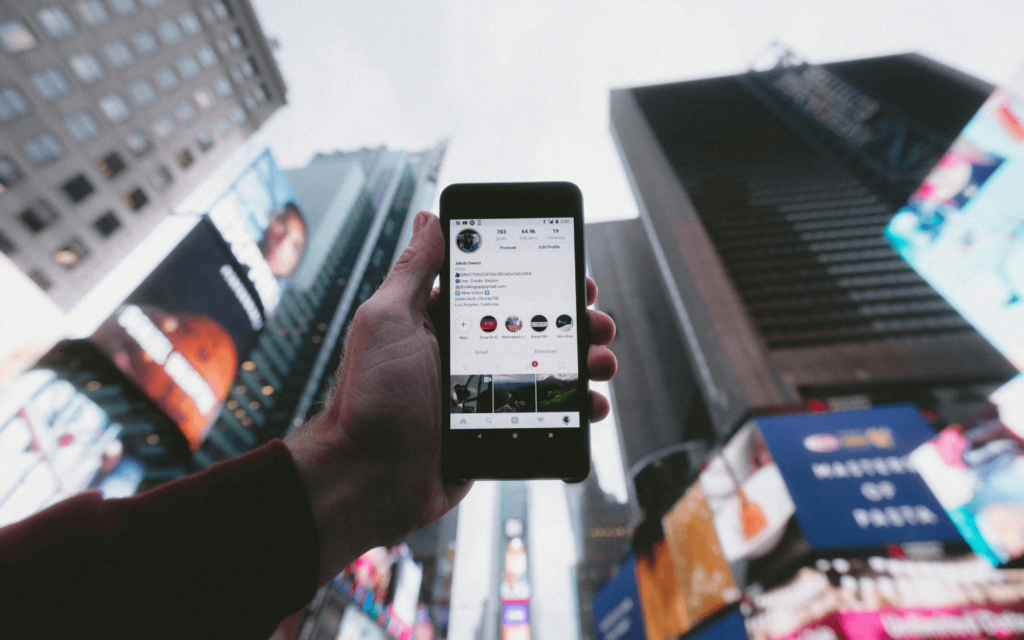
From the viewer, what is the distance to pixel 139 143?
27.6m

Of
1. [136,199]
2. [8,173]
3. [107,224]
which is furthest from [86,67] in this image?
[107,224]

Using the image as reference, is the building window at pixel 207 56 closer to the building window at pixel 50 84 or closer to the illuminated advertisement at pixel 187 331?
the building window at pixel 50 84

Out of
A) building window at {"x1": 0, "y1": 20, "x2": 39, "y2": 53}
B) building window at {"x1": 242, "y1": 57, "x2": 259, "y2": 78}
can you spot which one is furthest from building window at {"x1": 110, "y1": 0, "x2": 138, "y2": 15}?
building window at {"x1": 242, "y1": 57, "x2": 259, "y2": 78}

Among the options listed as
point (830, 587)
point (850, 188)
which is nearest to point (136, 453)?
point (830, 587)

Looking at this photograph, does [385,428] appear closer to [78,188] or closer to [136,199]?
[78,188]

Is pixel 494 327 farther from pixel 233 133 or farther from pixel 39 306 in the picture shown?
pixel 233 133

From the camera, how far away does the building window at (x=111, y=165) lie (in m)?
25.2

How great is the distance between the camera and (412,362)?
8.57 feet

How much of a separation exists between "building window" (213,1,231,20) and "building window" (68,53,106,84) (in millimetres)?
13213

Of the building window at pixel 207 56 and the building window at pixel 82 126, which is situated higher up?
the building window at pixel 207 56

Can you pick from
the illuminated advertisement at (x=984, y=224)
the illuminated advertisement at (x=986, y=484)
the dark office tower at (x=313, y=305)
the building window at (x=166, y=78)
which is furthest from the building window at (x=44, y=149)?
the illuminated advertisement at (x=986, y=484)

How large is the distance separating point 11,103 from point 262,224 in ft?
40.3

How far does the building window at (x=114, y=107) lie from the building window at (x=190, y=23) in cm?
954

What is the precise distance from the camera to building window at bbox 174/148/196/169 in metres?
30.7
